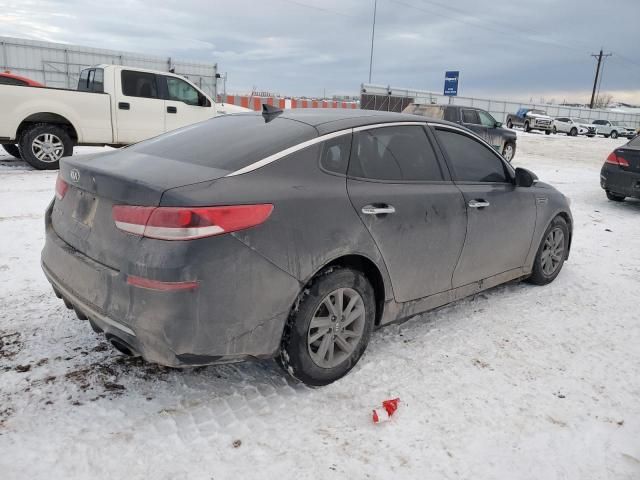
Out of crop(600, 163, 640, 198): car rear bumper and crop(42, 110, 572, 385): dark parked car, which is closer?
crop(42, 110, 572, 385): dark parked car

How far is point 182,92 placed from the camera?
35.3ft

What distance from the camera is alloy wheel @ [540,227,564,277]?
4688mm

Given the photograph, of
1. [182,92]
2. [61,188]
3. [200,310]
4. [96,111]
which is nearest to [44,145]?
[96,111]

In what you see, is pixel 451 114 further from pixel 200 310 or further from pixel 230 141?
pixel 200 310

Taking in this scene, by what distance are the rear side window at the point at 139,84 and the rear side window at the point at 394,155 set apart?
27.0 feet

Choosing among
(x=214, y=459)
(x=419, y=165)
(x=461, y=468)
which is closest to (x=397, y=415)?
(x=461, y=468)

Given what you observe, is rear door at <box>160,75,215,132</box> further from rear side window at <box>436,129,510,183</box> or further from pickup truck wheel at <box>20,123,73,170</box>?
rear side window at <box>436,129,510,183</box>

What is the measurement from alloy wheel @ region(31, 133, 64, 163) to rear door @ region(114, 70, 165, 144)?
1.11 metres

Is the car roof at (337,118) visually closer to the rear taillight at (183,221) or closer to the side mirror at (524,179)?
the rear taillight at (183,221)

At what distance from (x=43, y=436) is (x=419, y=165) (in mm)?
2638

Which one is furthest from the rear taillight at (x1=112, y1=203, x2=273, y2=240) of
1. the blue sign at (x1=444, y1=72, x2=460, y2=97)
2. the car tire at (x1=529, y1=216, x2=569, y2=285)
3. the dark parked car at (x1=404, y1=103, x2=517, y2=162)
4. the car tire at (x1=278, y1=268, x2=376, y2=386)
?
the blue sign at (x1=444, y1=72, x2=460, y2=97)

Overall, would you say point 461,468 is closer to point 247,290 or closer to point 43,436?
point 247,290

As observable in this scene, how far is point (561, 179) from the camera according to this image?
1232 cm

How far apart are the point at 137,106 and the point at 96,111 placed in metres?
0.84
